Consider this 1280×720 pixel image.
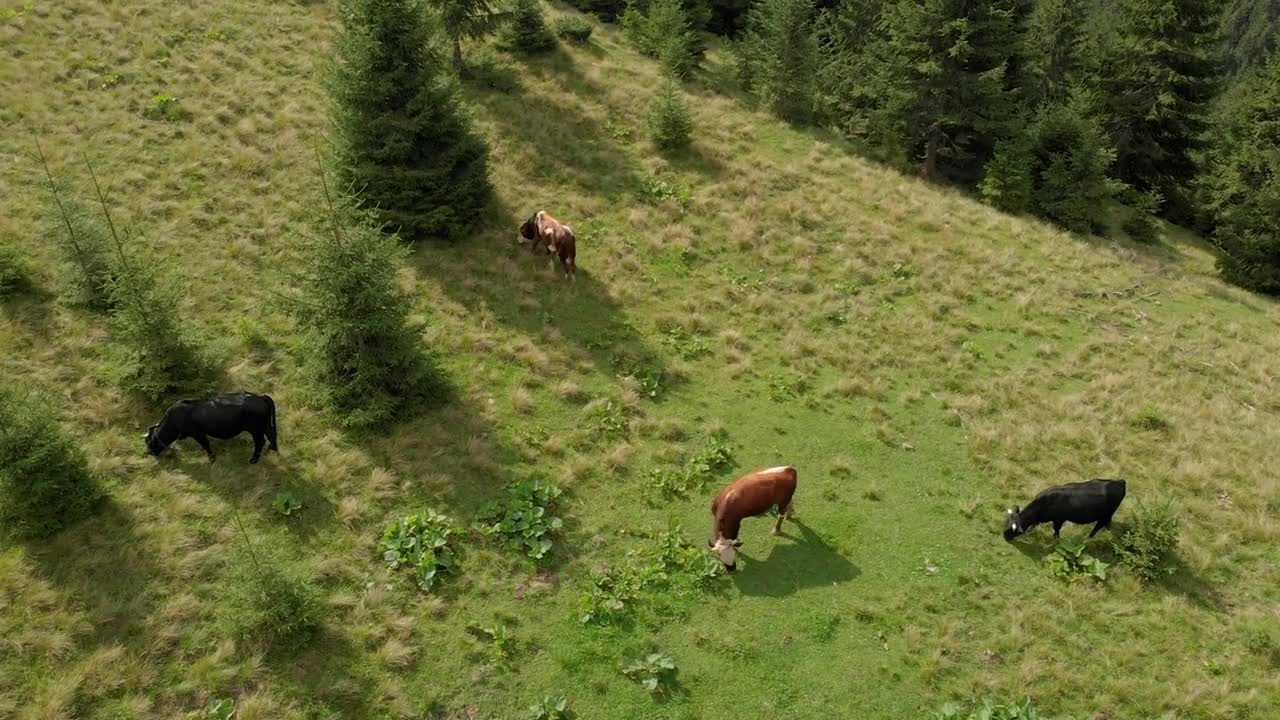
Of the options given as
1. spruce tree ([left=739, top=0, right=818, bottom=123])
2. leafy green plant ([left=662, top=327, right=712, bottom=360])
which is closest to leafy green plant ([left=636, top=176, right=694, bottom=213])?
leafy green plant ([left=662, top=327, right=712, bottom=360])

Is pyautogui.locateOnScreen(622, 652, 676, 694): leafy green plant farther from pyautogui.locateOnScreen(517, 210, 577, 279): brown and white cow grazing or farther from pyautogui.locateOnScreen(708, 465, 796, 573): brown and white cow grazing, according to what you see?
pyautogui.locateOnScreen(517, 210, 577, 279): brown and white cow grazing

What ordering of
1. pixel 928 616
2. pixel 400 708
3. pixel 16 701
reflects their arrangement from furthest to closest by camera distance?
pixel 928 616, pixel 400 708, pixel 16 701

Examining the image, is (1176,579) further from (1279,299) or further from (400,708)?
(1279,299)

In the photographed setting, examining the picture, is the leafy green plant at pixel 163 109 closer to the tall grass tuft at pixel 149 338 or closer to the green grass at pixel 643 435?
the green grass at pixel 643 435

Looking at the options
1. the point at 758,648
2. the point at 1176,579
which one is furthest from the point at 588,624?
the point at 1176,579

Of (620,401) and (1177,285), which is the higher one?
(1177,285)

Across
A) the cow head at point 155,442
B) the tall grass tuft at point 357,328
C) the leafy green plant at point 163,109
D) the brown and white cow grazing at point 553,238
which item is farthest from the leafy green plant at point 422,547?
the leafy green plant at point 163,109

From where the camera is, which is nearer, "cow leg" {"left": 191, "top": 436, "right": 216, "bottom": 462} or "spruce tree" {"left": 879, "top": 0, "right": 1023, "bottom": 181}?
"cow leg" {"left": 191, "top": 436, "right": 216, "bottom": 462}
